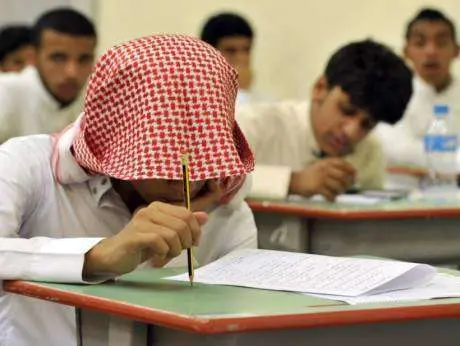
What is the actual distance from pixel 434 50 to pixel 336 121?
2.37 meters

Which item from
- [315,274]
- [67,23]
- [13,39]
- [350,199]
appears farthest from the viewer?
[13,39]

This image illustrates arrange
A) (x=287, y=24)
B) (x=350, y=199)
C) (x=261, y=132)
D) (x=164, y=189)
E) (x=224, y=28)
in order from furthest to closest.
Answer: (x=287, y=24)
(x=224, y=28)
(x=261, y=132)
(x=350, y=199)
(x=164, y=189)

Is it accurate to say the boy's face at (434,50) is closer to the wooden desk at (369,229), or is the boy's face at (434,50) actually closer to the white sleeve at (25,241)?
the wooden desk at (369,229)

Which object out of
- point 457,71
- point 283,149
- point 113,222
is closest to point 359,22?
point 457,71

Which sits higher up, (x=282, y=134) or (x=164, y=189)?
(x=164, y=189)

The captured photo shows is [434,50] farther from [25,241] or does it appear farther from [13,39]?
[25,241]

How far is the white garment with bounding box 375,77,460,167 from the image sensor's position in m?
5.09

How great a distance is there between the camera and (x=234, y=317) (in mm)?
1270

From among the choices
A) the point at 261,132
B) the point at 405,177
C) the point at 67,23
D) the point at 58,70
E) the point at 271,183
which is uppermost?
the point at 67,23

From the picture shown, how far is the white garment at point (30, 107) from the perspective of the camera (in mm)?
4770

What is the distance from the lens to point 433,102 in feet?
18.7

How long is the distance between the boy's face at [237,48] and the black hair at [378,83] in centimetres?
255

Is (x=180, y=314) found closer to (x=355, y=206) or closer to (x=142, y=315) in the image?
(x=142, y=315)

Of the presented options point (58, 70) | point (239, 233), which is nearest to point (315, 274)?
point (239, 233)
